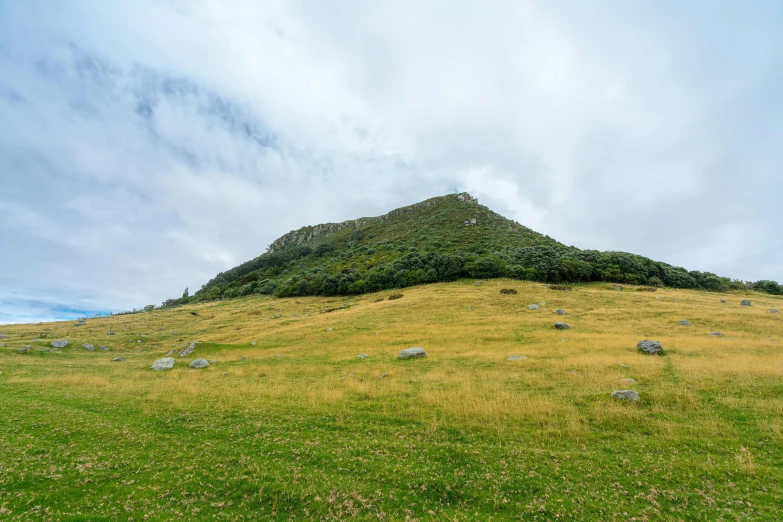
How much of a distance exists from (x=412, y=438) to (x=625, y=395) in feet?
36.9

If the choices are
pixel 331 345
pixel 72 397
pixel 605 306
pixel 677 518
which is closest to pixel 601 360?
pixel 677 518

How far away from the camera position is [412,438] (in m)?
12.8

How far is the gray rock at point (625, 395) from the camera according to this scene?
15.7m

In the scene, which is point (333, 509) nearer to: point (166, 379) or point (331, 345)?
point (166, 379)

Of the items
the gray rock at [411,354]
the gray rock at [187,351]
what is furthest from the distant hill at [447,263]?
the gray rock at [411,354]

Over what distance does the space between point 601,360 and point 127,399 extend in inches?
1253

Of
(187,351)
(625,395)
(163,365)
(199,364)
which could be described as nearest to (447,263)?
(187,351)

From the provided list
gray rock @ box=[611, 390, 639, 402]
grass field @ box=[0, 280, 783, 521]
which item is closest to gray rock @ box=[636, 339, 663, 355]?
grass field @ box=[0, 280, 783, 521]

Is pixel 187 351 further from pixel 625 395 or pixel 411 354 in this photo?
pixel 625 395

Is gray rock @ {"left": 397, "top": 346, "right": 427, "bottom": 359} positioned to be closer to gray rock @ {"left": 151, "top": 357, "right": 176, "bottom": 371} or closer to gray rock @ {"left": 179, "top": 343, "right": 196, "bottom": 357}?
gray rock @ {"left": 151, "top": 357, "right": 176, "bottom": 371}

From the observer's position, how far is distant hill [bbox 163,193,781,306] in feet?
296

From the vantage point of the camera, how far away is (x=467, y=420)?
14.3 m

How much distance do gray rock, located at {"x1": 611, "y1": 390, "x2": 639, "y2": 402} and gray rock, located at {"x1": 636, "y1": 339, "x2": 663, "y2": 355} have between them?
44.6ft

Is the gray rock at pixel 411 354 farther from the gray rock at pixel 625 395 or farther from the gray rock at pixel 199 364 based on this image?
the gray rock at pixel 199 364
